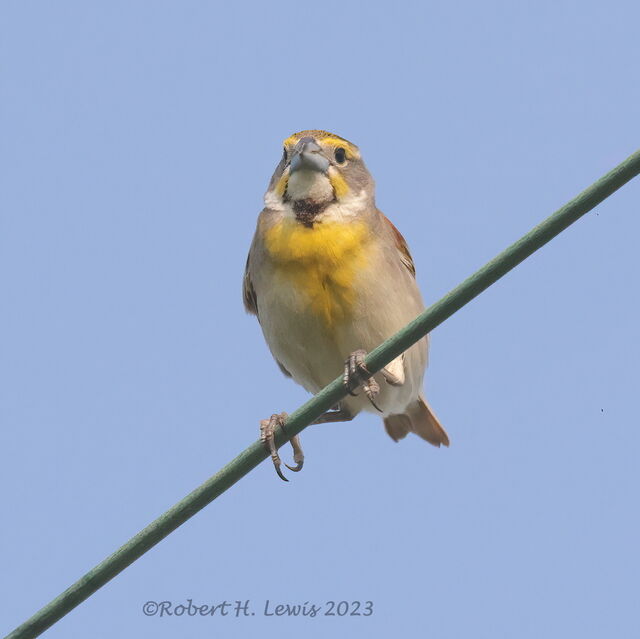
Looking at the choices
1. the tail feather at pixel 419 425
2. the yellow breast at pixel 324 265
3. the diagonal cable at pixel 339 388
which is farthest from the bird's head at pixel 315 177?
the diagonal cable at pixel 339 388

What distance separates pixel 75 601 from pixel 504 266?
2291 millimetres

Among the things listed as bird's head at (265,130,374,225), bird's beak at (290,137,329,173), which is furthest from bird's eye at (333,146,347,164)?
bird's beak at (290,137,329,173)

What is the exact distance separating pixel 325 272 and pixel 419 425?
263 centimetres

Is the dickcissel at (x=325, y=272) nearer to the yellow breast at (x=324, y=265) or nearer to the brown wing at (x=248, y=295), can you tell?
the yellow breast at (x=324, y=265)

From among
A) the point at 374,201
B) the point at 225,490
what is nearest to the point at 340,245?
the point at 374,201

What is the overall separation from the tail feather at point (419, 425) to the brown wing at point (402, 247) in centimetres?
135

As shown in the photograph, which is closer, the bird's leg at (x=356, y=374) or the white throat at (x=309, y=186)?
the bird's leg at (x=356, y=374)

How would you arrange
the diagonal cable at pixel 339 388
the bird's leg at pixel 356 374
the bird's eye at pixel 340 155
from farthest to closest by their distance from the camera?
1. the bird's eye at pixel 340 155
2. the bird's leg at pixel 356 374
3. the diagonal cable at pixel 339 388

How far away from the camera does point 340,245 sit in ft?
25.0

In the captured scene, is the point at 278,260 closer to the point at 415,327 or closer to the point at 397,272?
the point at 397,272

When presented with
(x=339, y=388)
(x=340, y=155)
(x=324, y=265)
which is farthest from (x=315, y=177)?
(x=339, y=388)

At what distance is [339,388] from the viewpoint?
211 inches

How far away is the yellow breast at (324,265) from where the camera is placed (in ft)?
24.9

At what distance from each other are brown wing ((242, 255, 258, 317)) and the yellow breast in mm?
990
